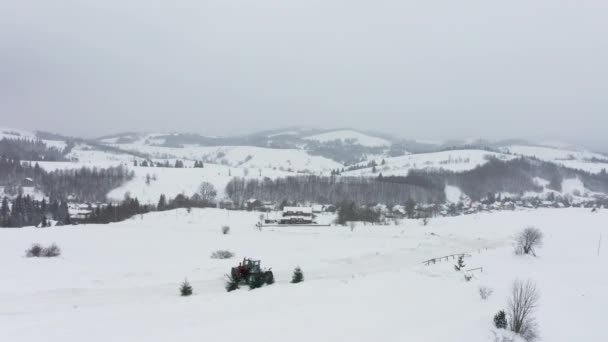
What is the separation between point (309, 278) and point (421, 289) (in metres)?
9.72

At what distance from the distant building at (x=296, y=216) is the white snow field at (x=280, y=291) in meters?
29.7

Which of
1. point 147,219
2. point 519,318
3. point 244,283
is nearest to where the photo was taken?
point 519,318

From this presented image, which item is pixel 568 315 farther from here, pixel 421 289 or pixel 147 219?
pixel 147 219

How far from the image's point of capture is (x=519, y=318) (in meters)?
17.2

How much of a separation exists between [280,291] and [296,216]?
208 ft

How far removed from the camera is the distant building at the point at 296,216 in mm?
83375

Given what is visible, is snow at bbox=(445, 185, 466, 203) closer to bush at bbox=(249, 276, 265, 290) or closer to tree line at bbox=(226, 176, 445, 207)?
tree line at bbox=(226, 176, 445, 207)

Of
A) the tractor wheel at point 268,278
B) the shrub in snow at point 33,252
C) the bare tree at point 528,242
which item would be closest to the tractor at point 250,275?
the tractor wheel at point 268,278

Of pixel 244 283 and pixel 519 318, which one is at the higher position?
pixel 519 318

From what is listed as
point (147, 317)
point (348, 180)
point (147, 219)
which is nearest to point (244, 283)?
point (147, 317)

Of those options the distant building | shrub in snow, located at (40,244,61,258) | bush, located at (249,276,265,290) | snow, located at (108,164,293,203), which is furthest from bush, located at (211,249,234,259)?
snow, located at (108,164,293,203)

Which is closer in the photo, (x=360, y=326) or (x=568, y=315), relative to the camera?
(x=360, y=326)

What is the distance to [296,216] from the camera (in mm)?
86938

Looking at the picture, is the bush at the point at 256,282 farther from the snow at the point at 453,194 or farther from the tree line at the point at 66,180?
the snow at the point at 453,194
